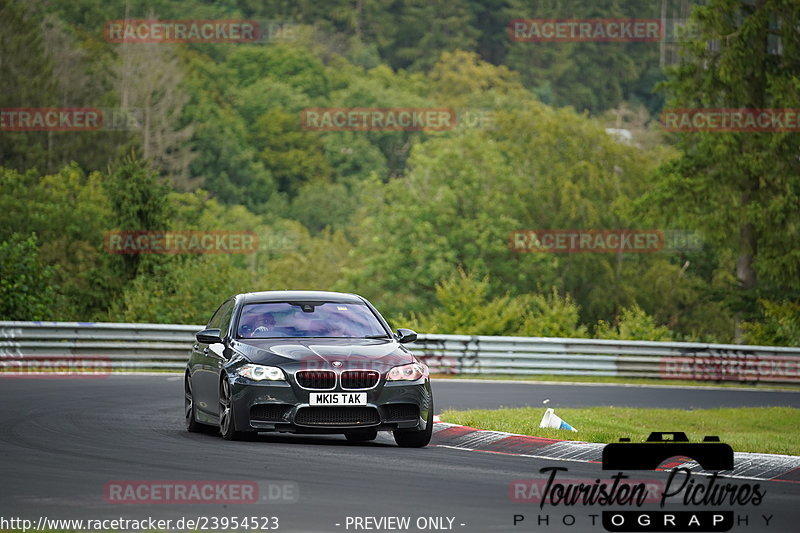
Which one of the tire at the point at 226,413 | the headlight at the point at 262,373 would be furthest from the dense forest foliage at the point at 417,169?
the headlight at the point at 262,373

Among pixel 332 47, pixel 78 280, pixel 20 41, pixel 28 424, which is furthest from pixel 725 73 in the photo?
pixel 332 47

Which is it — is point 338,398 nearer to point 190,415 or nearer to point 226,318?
point 226,318

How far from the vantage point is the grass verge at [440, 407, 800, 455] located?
692 inches

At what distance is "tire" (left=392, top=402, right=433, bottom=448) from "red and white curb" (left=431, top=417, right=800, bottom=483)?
340 mm

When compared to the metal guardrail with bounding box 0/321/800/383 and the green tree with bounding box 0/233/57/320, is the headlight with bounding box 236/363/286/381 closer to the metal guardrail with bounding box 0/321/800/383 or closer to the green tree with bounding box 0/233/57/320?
the metal guardrail with bounding box 0/321/800/383

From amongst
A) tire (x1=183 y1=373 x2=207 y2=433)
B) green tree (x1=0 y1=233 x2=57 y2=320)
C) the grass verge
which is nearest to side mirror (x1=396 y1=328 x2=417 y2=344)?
the grass verge

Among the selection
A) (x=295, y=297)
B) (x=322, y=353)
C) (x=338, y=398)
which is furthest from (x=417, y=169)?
(x=338, y=398)

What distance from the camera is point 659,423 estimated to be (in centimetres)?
2214

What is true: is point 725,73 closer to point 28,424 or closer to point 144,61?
point 28,424

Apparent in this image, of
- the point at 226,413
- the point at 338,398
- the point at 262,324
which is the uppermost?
the point at 262,324

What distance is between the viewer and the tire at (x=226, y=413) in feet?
52.5

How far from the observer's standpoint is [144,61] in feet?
396

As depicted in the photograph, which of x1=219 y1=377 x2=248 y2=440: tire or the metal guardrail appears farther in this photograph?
the metal guardrail

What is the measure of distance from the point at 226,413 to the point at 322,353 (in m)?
1.16
